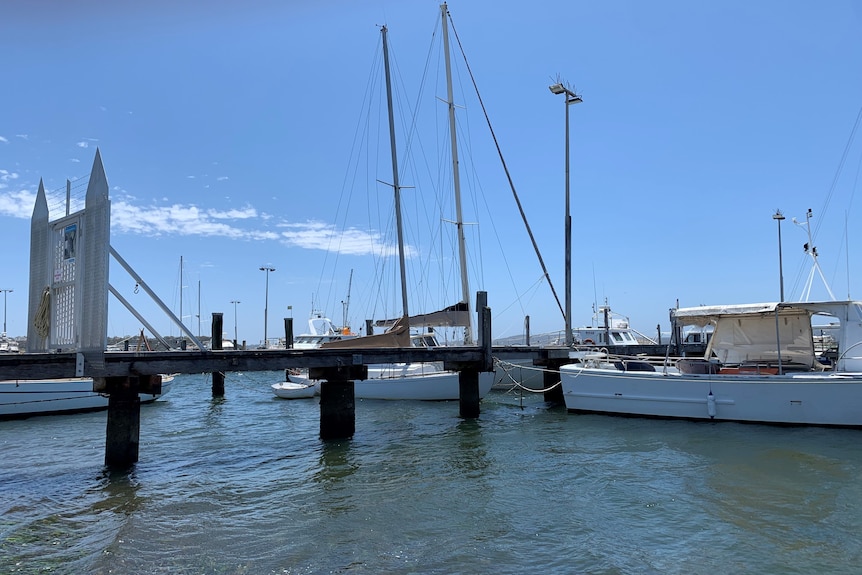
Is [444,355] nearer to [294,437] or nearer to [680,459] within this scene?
[294,437]

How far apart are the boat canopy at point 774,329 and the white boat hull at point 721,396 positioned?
0.90m

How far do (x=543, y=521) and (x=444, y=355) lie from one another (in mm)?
9376

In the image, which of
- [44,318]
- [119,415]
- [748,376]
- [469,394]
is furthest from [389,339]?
[748,376]

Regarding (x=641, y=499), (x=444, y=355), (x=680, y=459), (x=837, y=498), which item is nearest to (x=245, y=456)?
(x=444, y=355)

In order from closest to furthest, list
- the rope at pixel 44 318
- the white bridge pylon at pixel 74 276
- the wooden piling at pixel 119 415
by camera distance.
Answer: the white bridge pylon at pixel 74 276 < the rope at pixel 44 318 < the wooden piling at pixel 119 415

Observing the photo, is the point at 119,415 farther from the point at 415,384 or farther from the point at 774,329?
A: the point at 774,329

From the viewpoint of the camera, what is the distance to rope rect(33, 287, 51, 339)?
11516 mm

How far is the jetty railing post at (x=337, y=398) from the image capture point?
1538 cm

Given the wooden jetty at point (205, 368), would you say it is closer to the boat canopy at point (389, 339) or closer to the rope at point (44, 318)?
the rope at point (44, 318)

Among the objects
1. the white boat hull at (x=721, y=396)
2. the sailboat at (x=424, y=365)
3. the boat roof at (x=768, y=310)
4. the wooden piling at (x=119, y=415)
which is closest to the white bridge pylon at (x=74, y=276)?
the wooden piling at (x=119, y=415)

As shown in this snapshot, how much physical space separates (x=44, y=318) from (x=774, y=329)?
18786 millimetres

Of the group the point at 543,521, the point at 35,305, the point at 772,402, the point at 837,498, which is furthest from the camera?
the point at 772,402

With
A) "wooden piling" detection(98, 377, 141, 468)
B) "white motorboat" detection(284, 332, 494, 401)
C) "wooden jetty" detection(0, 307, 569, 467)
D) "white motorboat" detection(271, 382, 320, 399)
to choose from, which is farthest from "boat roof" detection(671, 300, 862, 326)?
"white motorboat" detection(271, 382, 320, 399)

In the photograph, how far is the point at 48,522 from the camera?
8.91 metres
